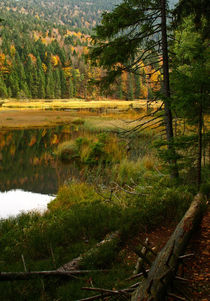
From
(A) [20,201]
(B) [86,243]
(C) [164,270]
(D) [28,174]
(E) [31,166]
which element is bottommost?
(A) [20,201]

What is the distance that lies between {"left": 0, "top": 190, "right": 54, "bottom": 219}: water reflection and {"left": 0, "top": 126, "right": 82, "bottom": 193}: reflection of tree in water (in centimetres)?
49

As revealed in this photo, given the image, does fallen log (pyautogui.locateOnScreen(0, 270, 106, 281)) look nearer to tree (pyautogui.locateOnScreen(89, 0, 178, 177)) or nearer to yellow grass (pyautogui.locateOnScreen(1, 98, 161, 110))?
tree (pyautogui.locateOnScreen(89, 0, 178, 177))

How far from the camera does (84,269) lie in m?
3.09

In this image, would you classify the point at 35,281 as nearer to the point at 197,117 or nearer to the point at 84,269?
the point at 84,269

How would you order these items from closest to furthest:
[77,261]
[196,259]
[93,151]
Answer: [196,259], [77,261], [93,151]

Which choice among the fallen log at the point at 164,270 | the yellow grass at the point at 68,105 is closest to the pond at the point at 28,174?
the fallen log at the point at 164,270

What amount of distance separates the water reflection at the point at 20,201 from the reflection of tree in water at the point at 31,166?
1.62ft

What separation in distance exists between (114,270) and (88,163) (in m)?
9.94

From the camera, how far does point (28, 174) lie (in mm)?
12062

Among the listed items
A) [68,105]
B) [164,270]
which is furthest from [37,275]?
[68,105]

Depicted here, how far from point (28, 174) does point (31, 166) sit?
50.2 inches

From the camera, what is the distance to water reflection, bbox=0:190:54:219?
8277 millimetres

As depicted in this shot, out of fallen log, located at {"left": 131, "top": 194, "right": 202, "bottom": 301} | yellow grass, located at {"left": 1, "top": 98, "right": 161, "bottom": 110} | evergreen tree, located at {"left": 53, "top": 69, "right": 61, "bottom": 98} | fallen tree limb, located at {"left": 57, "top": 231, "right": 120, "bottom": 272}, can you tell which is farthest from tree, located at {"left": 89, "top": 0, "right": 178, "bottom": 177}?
evergreen tree, located at {"left": 53, "top": 69, "right": 61, "bottom": 98}

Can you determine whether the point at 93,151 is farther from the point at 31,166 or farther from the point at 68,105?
the point at 68,105
